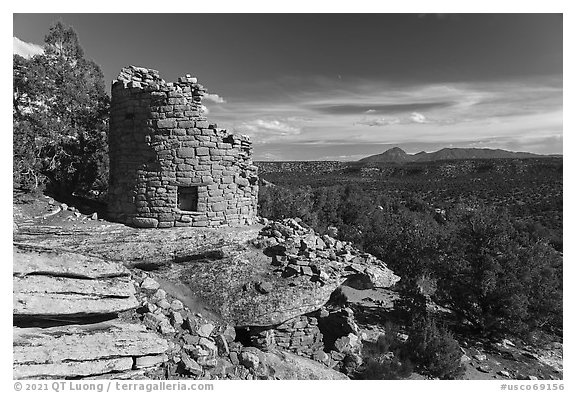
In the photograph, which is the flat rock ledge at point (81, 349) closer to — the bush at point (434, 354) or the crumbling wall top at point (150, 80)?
the crumbling wall top at point (150, 80)

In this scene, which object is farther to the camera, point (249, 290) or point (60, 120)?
point (60, 120)

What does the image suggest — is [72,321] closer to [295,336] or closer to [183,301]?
[183,301]

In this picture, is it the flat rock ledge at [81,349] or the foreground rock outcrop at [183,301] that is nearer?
the flat rock ledge at [81,349]

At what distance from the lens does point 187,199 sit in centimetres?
980

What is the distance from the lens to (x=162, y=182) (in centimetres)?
955

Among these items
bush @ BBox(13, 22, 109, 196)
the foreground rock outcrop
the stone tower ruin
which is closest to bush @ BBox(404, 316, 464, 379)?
the foreground rock outcrop

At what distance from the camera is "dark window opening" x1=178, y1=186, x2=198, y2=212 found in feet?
32.0

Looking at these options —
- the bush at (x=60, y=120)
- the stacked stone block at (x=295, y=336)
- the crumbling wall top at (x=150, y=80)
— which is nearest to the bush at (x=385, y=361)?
the stacked stone block at (x=295, y=336)

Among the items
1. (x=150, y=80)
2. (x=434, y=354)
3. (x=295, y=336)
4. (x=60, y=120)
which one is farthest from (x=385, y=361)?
(x=60, y=120)

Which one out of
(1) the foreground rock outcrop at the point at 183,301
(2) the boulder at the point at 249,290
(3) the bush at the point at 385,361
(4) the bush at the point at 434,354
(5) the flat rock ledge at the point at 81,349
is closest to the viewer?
(5) the flat rock ledge at the point at 81,349

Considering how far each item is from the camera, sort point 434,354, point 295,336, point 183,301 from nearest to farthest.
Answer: point 183,301 < point 295,336 < point 434,354

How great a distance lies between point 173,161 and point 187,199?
1078 mm

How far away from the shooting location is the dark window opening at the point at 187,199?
9.76 meters
